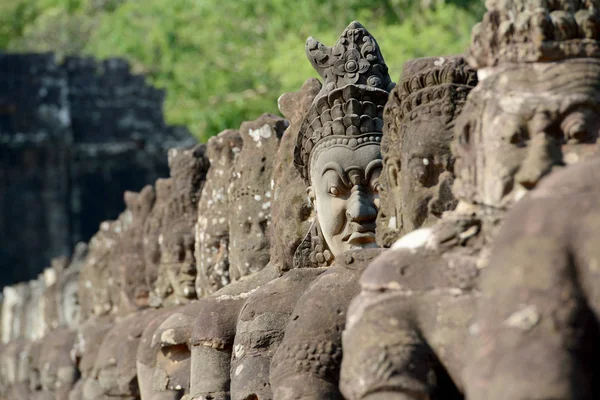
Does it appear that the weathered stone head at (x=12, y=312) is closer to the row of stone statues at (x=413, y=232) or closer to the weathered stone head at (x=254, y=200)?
the row of stone statues at (x=413, y=232)

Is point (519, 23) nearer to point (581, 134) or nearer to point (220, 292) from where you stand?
point (581, 134)

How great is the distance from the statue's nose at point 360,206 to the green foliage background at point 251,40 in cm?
1144

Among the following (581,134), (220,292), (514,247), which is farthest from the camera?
(220,292)

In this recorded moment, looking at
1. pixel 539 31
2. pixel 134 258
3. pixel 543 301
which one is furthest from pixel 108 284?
pixel 543 301

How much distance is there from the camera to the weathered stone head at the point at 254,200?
29.0 feet

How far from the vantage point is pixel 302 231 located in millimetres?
7633

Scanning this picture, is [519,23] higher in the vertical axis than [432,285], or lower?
higher

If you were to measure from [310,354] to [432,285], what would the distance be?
131 cm

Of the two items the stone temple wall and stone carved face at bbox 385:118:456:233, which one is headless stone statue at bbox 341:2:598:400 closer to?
stone carved face at bbox 385:118:456:233

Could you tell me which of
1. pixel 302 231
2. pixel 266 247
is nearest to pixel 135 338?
pixel 266 247

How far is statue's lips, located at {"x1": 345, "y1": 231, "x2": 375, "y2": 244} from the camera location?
7125 mm

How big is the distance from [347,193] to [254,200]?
1.84 m

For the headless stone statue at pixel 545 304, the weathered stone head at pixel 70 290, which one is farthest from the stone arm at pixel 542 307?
the weathered stone head at pixel 70 290

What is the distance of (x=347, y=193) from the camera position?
23.7 ft
